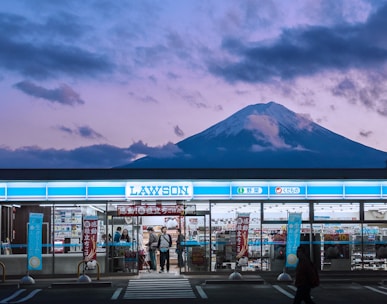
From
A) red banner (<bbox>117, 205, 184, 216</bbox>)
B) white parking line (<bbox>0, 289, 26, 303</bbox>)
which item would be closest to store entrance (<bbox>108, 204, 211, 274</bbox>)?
red banner (<bbox>117, 205, 184, 216</bbox>)

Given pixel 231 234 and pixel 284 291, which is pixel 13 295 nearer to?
pixel 284 291

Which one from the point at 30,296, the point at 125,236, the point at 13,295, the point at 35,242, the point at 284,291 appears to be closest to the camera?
the point at 30,296

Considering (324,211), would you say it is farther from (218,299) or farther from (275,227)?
(218,299)

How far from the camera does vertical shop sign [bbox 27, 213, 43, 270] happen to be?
80.0ft

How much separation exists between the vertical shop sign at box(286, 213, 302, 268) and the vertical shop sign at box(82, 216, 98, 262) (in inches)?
253

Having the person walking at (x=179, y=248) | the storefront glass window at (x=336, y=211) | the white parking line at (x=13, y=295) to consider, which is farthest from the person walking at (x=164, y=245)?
the white parking line at (x=13, y=295)

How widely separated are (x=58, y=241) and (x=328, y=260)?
965cm

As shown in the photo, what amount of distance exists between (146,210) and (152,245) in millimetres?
1821

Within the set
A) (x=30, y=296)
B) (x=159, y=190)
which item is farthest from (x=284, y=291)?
(x=30, y=296)

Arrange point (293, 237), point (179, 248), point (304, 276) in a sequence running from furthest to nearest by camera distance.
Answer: point (179, 248) → point (293, 237) → point (304, 276)

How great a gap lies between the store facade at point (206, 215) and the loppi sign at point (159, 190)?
3cm

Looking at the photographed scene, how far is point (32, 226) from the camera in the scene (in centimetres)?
2452

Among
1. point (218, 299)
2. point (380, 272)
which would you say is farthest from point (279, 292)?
point (380, 272)

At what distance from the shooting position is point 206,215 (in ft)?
87.2
